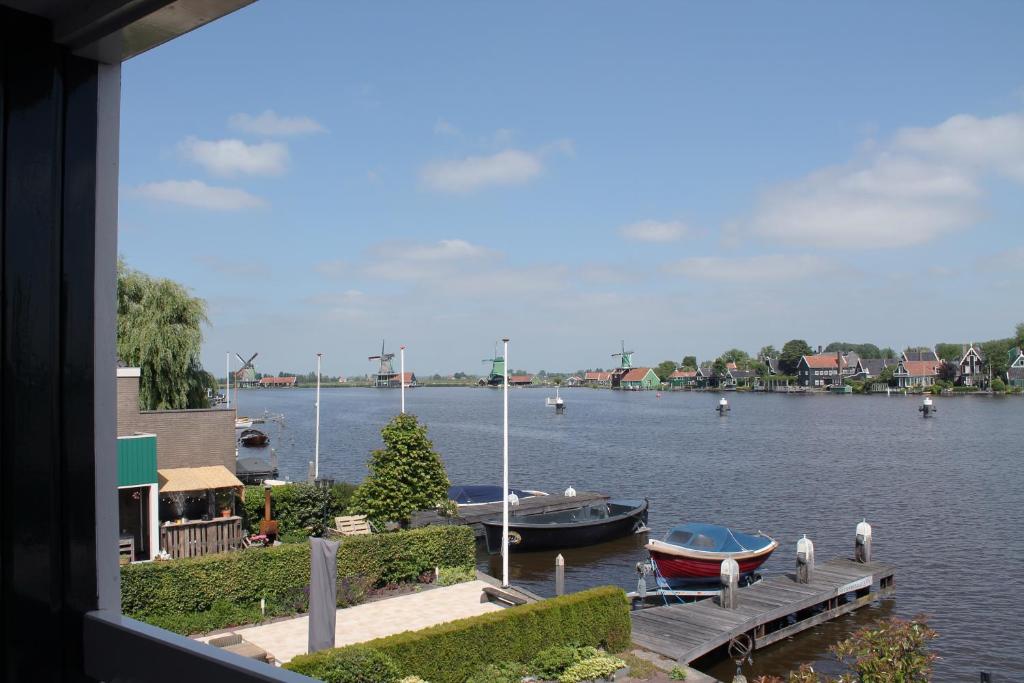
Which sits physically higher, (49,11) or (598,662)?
(49,11)

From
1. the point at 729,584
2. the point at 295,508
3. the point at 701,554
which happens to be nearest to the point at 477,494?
the point at 295,508

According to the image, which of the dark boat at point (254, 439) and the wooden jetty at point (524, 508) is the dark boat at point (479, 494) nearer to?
the wooden jetty at point (524, 508)

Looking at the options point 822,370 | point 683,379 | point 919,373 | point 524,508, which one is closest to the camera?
point 524,508

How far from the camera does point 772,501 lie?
111 ft

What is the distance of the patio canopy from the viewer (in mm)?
17672

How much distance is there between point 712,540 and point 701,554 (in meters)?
0.82

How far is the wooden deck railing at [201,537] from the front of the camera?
1714cm

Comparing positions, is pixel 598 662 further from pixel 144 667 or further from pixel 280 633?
pixel 144 667

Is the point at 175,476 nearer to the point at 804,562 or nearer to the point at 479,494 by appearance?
the point at 479,494

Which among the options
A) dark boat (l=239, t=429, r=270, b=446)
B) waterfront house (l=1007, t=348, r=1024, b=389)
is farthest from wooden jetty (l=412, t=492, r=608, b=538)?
waterfront house (l=1007, t=348, r=1024, b=389)

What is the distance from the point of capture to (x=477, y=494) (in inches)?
Result: 1199

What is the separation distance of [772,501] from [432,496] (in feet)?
67.1

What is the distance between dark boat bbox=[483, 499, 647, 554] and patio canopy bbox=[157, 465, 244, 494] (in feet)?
29.8

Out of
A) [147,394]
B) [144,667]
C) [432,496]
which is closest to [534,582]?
[432,496]
